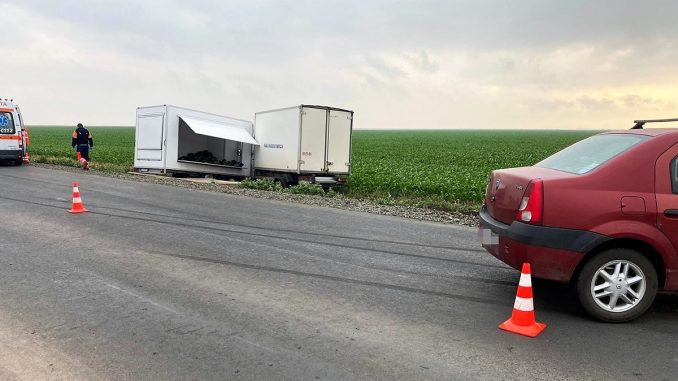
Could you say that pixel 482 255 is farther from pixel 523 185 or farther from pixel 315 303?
pixel 315 303

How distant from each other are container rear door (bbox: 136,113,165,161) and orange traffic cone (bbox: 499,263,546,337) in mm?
14891

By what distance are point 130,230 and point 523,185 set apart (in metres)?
6.09

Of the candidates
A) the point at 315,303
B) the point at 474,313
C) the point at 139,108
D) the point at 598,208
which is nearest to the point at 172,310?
the point at 315,303

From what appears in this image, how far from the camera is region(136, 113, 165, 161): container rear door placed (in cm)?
1734

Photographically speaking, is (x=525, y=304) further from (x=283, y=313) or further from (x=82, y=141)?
(x=82, y=141)

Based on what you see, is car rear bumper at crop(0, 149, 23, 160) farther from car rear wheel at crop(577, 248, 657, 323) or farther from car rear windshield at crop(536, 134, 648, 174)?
car rear wheel at crop(577, 248, 657, 323)

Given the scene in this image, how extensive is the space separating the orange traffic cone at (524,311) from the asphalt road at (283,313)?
117mm

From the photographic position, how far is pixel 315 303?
196 inches

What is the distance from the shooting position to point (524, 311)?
14.5 ft

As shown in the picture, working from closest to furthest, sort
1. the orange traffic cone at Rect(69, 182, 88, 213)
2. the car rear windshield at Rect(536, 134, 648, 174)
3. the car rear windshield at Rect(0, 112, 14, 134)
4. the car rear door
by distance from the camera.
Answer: the car rear door → the car rear windshield at Rect(536, 134, 648, 174) → the orange traffic cone at Rect(69, 182, 88, 213) → the car rear windshield at Rect(0, 112, 14, 134)

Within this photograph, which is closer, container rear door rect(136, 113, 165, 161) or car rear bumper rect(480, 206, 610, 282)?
car rear bumper rect(480, 206, 610, 282)

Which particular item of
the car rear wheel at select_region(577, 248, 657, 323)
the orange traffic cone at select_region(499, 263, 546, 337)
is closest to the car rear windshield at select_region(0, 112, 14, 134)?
the orange traffic cone at select_region(499, 263, 546, 337)

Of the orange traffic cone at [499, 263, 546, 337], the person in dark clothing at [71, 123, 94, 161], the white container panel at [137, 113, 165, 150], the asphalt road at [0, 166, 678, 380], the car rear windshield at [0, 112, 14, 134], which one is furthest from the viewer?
the person in dark clothing at [71, 123, 94, 161]

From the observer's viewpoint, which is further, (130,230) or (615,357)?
(130,230)
